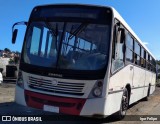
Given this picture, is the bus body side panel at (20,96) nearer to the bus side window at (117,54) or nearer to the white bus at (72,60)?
the white bus at (72,60)

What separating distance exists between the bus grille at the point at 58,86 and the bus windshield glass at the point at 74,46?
0.42 metres

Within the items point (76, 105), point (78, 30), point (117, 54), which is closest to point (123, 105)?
point (117, 54)

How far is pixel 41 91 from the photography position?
31.5 feet

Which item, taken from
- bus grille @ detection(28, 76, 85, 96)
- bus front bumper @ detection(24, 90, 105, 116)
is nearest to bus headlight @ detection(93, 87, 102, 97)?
bus front bumper @ detection(24, 90, 105, 116)

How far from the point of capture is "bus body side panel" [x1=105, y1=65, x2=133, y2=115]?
963 cm

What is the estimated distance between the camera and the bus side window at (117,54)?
32.4 ft

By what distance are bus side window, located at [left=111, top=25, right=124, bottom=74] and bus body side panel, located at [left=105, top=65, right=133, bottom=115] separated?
7.6 inches

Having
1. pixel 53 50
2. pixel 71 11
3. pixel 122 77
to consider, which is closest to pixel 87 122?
pixel 122 77

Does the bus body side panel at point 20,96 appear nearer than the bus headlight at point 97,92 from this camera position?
No

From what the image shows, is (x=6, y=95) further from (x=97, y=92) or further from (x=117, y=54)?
(x=97, y=92)

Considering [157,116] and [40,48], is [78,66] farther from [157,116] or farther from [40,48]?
[157,116]

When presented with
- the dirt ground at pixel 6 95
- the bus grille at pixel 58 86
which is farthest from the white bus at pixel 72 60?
the dirt ground at pixel 6 95

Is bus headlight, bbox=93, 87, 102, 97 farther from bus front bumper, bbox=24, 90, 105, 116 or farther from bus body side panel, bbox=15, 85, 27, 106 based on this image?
bus body side panel, bbox=15, 85, 27, 106

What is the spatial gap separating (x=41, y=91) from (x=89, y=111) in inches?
54.5
